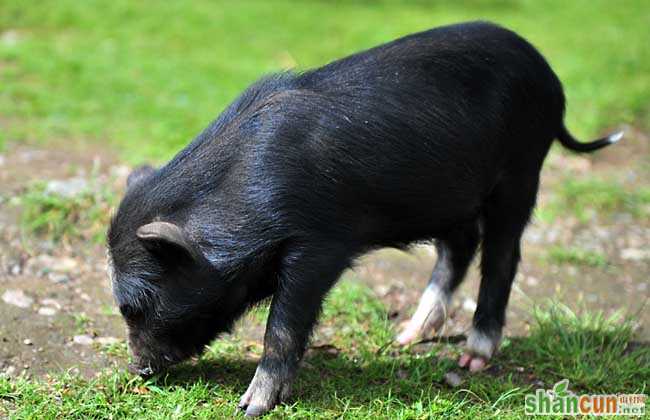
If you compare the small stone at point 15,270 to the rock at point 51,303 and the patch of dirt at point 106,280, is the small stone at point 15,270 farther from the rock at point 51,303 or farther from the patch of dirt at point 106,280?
the rock at point 51,303

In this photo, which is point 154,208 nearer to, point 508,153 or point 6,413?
point 6,413

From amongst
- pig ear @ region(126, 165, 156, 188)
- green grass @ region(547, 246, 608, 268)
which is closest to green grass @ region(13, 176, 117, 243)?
pig ear @ region(126, 165, 156, 188)

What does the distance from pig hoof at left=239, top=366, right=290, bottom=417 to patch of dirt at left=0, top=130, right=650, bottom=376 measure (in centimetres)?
71

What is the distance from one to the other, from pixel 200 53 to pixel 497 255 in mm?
6507

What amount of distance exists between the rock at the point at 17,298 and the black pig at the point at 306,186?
3.86 ft

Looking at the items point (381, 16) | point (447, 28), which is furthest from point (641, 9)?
point (447, 28)

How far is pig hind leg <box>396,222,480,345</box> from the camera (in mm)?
5461

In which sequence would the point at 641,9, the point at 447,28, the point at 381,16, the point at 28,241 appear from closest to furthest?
the point at 447,28 → the point at 28,241 → the point at 381,16 → the point at 641,9

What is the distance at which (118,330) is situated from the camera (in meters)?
5.23

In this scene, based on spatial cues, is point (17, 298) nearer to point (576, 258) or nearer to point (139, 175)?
point (139, 175)

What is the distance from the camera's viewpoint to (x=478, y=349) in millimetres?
5090

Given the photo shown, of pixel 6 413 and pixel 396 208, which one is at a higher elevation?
pixel 396 208

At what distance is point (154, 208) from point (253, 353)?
127cm

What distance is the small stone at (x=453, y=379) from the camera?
4852 mm
